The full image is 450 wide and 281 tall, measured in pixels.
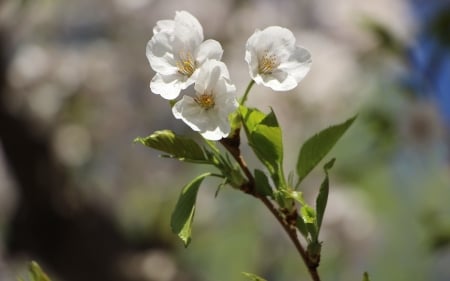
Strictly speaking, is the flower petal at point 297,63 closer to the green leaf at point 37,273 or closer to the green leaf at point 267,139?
the green leaf at point 267,139

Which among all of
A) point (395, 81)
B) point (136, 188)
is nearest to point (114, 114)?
point (136, 188)

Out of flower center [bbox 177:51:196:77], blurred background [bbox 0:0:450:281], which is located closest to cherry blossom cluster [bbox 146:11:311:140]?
flower center [bbox 177:51:196:77]

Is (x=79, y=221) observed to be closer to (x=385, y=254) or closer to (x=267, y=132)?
(x=385, y=254)

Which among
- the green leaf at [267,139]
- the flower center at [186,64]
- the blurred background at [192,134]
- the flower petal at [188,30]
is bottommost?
the blurred background at [192,134]

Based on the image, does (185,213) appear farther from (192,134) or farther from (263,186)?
(192,134)

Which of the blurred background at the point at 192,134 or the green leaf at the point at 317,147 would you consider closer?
the green leaf at the point at 317,147

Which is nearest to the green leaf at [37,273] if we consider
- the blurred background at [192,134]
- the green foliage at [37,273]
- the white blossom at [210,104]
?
the green foliage at [37,273]
